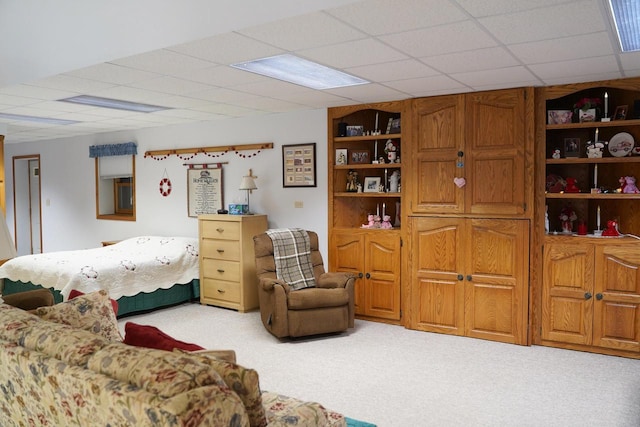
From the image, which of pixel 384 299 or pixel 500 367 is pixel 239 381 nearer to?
pixel 500 367

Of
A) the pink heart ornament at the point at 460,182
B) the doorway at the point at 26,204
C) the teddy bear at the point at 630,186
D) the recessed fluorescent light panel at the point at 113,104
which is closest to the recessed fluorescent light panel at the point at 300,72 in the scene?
the pink heart ornament at the point at 460,182

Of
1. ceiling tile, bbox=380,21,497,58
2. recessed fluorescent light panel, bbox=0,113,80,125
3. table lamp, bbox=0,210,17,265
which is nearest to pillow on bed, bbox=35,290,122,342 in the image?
table lamp, bbox=0,210,17,265

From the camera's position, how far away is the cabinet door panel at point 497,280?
4.52 m

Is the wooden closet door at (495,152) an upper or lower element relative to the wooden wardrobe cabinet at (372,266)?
upper

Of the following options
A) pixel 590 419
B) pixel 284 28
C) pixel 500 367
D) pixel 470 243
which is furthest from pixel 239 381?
pixel 470 243

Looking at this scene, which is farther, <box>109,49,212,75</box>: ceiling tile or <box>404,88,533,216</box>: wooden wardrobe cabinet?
<box>404,88,533,216</box>: wooden wardrobe cabinet

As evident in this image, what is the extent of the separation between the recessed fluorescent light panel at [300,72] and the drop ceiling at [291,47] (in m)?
0.11

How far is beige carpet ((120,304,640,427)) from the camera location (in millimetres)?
3174

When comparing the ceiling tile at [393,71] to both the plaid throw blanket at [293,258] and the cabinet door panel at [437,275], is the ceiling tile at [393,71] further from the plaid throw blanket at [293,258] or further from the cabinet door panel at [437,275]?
the plaid throw blanket at [293,258]

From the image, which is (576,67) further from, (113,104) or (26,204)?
(26,204)

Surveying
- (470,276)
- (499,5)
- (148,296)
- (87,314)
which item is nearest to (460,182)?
(470,276)

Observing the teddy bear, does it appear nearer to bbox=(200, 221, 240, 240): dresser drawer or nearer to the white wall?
the white wall

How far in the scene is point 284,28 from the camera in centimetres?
A: 287

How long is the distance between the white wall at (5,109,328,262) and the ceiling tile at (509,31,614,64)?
8.35 ft
